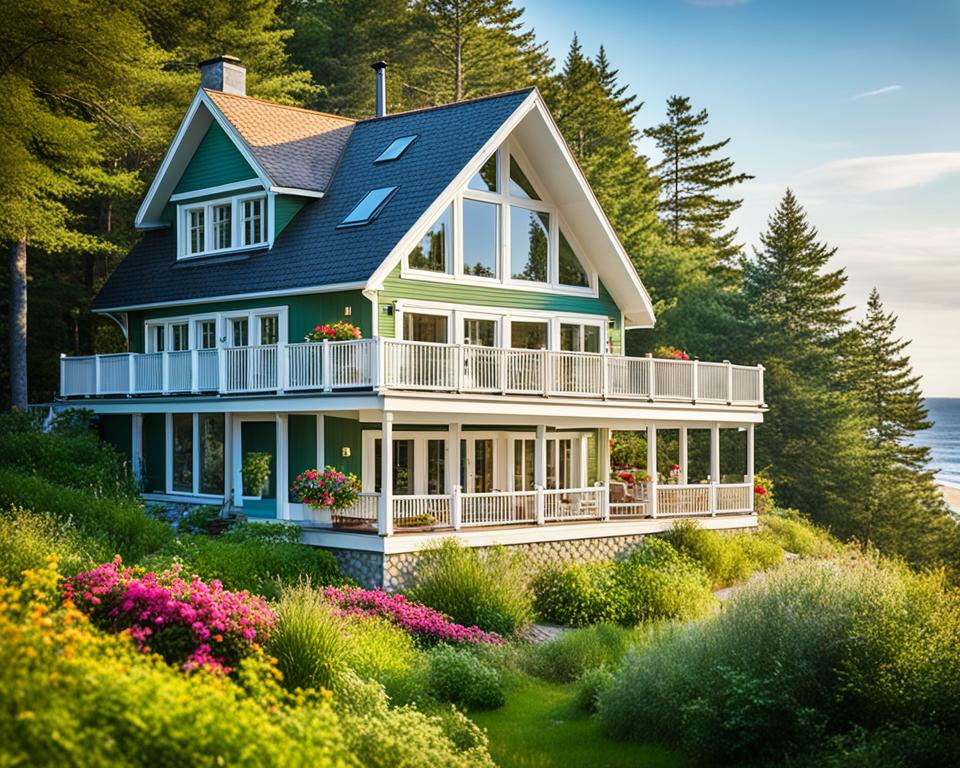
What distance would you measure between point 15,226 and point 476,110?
12343mm

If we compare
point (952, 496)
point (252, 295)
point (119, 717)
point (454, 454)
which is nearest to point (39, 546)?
point (454, 454)

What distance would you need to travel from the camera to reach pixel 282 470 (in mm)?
24391

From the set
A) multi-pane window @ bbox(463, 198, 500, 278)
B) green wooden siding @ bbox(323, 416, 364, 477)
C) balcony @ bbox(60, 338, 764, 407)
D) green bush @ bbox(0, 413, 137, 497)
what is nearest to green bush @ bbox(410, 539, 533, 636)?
balcony @ bbox(60, 338, 764, 407)

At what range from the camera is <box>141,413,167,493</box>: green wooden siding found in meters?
Result: 29.0

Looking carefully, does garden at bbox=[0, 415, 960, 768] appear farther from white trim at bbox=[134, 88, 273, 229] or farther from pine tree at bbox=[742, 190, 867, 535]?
pine tree at bbox=[742, 190, 867, 535]

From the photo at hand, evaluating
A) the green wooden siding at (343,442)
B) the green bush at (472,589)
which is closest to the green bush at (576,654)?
the green bush at (472,589)

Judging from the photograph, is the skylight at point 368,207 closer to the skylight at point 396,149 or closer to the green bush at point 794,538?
the skylight at point 396,149

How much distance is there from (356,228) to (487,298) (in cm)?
341

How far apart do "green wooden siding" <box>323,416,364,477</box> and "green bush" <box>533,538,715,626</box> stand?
457cm

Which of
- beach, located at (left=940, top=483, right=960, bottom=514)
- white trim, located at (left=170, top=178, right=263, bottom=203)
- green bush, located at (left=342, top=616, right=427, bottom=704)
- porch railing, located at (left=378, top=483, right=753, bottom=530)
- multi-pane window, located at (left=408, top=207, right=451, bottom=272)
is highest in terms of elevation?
white trim, located at (left=170, top=178, right=263, bottom=203)

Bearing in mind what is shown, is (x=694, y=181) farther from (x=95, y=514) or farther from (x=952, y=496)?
(x=95, y=514)

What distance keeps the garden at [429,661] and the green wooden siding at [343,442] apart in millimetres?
2465

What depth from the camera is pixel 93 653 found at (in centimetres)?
976

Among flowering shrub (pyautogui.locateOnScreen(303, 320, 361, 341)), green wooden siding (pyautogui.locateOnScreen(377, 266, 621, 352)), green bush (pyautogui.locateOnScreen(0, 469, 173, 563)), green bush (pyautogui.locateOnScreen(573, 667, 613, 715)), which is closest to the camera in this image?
green bush (pyautogui.locateOnScreen(573, 667, 613, 715))
